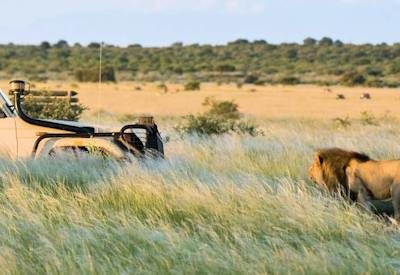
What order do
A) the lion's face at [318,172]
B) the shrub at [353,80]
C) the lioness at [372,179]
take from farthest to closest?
the shrub at [353,80] < the lion's face at [318,172] < the lioness at [372,179]

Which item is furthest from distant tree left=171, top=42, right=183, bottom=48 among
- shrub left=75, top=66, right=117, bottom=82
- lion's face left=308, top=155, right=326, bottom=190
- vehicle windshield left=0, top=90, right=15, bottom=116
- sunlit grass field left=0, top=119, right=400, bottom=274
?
lion's face left=308, top=155, right=326, bottom=190

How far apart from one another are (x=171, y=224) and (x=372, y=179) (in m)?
2.24

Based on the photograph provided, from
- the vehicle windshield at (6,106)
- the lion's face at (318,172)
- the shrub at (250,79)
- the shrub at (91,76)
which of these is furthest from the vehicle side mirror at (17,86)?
the shrub at (250,79)

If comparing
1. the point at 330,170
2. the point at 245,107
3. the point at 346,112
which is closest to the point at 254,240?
the point at 330,170

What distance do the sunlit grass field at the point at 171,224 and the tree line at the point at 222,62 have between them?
51216mm

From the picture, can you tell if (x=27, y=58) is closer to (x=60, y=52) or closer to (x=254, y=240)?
(x=60, y=52)

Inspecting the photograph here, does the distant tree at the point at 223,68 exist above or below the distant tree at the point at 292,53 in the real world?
below

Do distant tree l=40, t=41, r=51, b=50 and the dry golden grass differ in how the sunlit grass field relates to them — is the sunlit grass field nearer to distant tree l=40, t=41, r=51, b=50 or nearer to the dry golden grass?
the dry golden grass

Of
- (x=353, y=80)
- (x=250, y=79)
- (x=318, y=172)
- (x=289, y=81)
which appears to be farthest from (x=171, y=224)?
(x=250, y=79)

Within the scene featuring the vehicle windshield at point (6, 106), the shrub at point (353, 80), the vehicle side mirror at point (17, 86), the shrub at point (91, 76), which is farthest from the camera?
the shrub at point (353, 80)

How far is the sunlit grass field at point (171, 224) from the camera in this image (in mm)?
6285

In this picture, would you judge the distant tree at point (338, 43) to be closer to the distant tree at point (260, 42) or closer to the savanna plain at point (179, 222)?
the distant tree at point (260, 42)

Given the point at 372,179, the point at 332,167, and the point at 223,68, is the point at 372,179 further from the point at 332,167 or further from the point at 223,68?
the point at 223,68

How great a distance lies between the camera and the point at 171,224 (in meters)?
7.79
